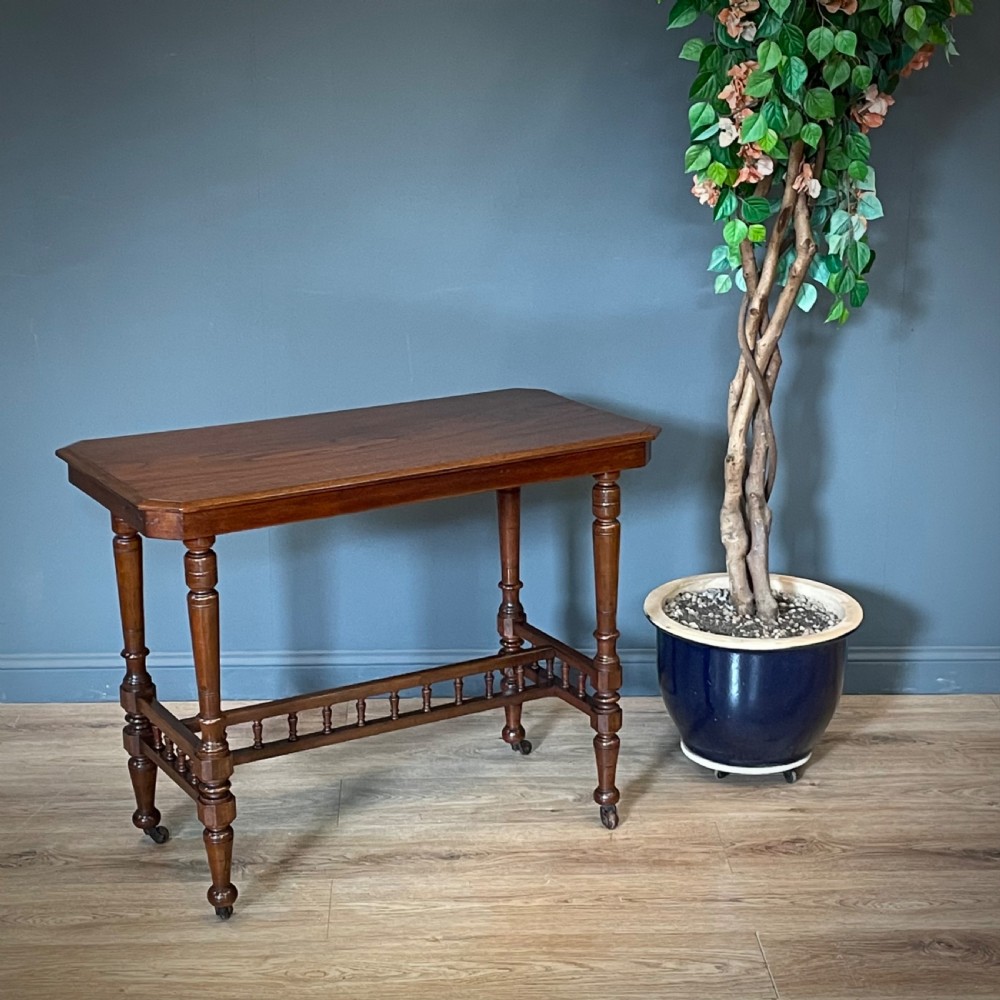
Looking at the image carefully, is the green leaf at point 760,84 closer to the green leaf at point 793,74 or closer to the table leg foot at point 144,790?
the green leaf at point 793,74

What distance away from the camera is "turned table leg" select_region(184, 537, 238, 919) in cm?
242

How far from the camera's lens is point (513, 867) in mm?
2824

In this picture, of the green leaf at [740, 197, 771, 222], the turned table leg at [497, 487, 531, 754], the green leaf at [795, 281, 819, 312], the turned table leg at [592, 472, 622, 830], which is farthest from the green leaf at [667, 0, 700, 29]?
the turned table leg at [497, 487, 531, 754]

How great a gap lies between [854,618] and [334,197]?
1.58m

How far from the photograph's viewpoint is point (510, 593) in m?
3.26

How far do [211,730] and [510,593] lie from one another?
0.94 meters

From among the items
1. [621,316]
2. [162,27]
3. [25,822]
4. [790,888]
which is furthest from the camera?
[621,316]

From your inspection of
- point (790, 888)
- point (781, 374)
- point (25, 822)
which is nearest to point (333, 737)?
point (25, 822)

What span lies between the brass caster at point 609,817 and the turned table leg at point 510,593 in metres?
0.33

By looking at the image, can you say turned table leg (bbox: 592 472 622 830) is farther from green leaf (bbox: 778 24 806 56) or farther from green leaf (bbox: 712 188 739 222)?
green leaf (bbox: 778 24 806 56)

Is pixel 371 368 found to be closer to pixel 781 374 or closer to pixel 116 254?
pixel 116 254

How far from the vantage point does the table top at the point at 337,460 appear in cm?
241

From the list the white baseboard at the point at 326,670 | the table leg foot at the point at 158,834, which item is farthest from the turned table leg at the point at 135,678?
the white baseboard at the point at 326,670

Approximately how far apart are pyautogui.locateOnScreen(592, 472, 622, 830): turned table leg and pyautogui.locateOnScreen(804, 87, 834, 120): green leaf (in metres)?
0.81
